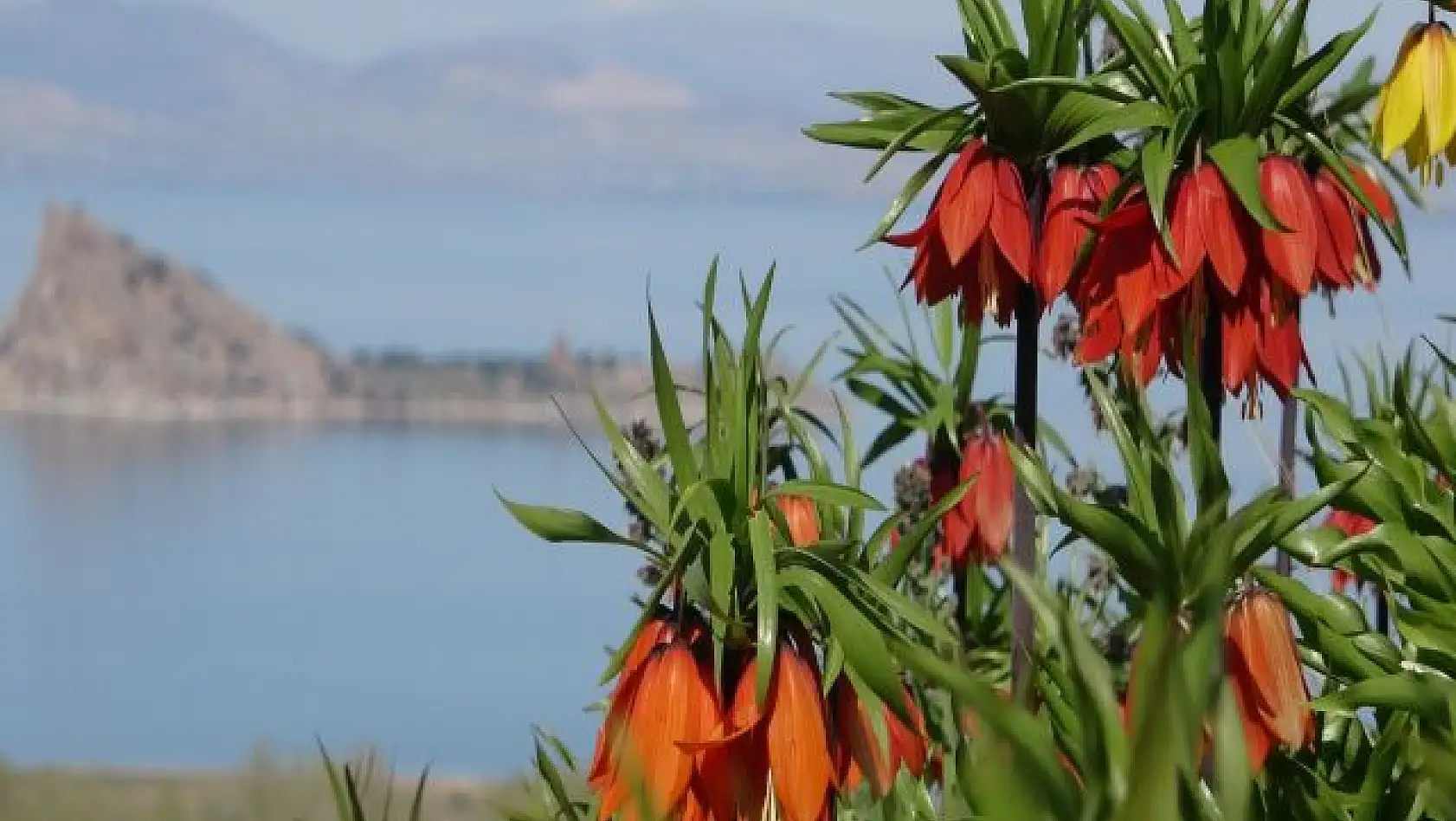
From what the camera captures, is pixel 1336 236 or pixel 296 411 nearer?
pixel 1336 236

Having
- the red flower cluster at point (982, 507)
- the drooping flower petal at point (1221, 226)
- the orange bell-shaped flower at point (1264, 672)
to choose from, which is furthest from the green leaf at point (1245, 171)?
the red flower cluster at point (982, 507)

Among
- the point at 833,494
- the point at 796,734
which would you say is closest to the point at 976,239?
the point at 833,494

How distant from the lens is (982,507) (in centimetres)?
309

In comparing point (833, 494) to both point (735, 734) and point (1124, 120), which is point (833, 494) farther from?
point (1124, 120)

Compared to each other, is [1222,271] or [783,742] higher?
[1222,271]

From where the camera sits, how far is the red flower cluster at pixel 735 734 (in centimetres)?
169

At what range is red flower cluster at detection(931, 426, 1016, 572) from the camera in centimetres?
309

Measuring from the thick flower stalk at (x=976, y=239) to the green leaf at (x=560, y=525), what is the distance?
0.71 m

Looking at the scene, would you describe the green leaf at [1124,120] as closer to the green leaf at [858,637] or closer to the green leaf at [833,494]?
the green leaf at [833,494]

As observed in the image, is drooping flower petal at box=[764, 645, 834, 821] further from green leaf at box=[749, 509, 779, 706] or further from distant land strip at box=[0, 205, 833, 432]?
distant land strip at box=[0, 205, 833, 432]

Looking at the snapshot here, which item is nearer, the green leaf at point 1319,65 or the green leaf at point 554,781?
the green leaf at point 554,781

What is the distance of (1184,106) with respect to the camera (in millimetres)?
2178

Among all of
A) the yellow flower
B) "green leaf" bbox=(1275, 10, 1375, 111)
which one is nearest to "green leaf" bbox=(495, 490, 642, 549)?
"green leaf" bbox=(1275, 10, 1375, 111)

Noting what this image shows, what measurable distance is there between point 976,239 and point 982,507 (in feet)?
2.85
